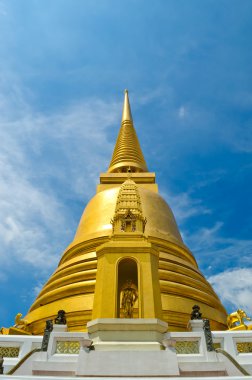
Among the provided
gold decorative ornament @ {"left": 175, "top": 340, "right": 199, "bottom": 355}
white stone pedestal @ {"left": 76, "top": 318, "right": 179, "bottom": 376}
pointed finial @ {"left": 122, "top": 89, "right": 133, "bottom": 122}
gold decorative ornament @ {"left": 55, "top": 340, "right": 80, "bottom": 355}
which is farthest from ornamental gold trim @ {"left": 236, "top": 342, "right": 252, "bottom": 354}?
pointed finial @ {"left": 122, "top": 89, "right": 133, "bottom": 122}

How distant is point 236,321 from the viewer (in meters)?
10.2

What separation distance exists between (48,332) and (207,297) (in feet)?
23.3

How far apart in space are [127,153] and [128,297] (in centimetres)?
1708

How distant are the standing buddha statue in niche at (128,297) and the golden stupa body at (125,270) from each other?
0.18 metres

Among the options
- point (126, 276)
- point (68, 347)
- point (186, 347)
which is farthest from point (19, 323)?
point (186, 347)

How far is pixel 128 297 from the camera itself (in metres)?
8.63

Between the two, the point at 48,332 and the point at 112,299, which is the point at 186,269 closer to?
the point at 112,299

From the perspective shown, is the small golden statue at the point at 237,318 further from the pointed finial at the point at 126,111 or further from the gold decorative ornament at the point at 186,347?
the pointed finial at the point at 126,111

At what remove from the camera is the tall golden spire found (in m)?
23.3

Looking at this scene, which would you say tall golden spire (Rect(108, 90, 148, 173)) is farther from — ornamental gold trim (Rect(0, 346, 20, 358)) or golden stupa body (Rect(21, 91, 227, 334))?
ornamental gold trim (Rect(0, 346, 20, 358))

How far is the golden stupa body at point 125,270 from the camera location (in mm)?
8021

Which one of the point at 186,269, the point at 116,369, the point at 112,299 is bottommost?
the point at 116,369

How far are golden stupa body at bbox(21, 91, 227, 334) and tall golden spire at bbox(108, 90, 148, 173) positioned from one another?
8.86ft

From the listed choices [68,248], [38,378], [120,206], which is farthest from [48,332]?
[68,248]
